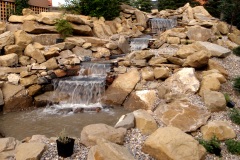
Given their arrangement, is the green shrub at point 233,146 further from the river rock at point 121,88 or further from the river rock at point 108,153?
the river rock at point 121,88

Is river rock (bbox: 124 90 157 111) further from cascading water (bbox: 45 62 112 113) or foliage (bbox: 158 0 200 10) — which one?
foliage (bbox: 158 0 200 10)

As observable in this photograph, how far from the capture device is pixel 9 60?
8.20 m

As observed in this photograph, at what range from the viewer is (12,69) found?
25.8 feet

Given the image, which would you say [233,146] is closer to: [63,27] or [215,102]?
[215,102]

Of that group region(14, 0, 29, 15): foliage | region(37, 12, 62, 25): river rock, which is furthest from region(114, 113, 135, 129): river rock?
region(14, 0, 29, 15): foliage

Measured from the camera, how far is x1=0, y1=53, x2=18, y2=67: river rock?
815 cm

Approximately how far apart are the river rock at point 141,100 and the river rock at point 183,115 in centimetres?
91

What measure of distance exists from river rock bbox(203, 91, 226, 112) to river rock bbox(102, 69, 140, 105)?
2.36 m

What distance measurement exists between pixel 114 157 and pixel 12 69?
5.72 metres

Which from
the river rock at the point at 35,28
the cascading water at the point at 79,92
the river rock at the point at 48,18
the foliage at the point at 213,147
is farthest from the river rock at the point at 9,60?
the foliage at the point at 213,147

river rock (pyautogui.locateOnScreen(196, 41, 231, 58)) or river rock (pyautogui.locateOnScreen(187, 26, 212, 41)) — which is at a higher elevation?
river rock (pyautogui.locateOnScreen(187, 26, 212, 41))

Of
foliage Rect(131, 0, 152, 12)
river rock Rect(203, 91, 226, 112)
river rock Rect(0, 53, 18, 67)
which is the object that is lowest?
river rock Rect(203, 91, 226, 112)

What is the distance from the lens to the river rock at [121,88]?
732cm

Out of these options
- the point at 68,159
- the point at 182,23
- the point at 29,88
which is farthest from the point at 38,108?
the point at 182,23
